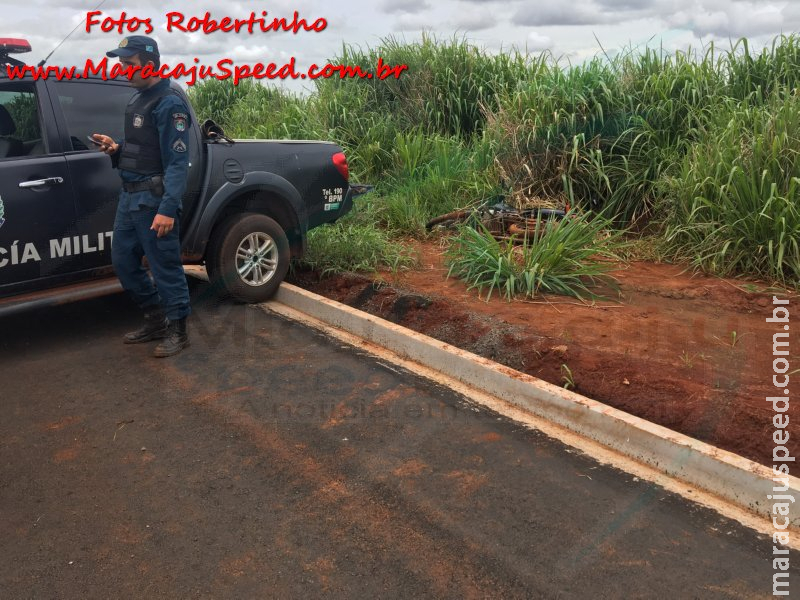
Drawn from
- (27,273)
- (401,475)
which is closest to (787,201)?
(401,475)

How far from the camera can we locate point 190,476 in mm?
3531

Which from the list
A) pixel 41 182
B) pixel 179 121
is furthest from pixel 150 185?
pixel 41 182

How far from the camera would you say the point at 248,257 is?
19.8 feet

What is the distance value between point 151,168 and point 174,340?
3.94 ft

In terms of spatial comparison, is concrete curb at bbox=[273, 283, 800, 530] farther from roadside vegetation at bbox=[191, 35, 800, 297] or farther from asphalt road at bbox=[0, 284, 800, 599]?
roadside vegetation at bbox=[191, 35, 800, 297]

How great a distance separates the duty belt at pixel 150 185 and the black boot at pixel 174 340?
94 centimetres

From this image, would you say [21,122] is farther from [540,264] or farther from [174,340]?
[540,264]

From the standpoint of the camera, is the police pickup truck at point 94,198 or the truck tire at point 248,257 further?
the truck tire at point 248,257

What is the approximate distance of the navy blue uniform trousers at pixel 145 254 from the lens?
4.91 meters

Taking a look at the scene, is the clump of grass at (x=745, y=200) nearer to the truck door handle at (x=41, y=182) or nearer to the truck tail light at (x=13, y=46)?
the truck door handle at (x=41, y=182)

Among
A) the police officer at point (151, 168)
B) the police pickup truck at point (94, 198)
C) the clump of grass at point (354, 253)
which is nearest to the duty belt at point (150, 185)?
the police officer at point (151, 168)

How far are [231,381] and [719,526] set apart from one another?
2903 millimetres

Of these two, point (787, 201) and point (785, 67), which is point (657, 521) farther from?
point (785, 67)

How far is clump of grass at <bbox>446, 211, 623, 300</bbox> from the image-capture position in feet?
19.2
